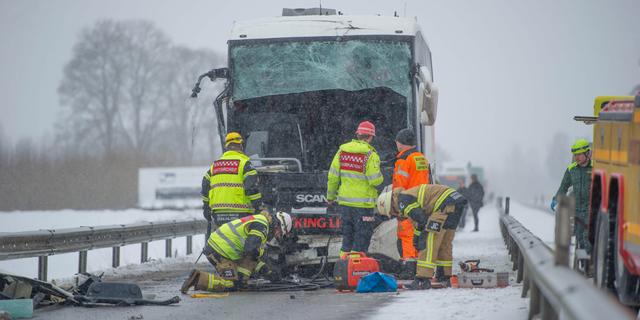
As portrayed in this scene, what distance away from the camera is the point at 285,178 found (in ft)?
45.1

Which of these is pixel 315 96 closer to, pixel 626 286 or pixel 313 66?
pixel 313 66

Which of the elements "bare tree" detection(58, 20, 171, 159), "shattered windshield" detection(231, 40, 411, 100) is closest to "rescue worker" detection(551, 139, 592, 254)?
"shattered windshield" detection(231, 40, 411, 100)

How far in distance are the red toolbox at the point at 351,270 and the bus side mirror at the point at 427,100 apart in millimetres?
2410

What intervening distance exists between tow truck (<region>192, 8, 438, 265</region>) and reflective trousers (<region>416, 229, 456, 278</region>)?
6.44 feet

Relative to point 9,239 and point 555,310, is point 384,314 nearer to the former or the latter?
point 555,310

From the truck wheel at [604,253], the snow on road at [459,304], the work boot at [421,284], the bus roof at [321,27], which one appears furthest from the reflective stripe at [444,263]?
the bus roof at [321,27]

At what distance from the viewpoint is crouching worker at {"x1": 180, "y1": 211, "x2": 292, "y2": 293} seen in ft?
38.3

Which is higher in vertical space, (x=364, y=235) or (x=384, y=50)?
(x=384, y=50)

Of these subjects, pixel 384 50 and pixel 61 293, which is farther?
pixel 384 50

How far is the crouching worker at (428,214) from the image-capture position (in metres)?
11.6

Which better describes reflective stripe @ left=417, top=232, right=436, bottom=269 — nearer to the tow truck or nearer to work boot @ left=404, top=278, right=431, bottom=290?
work boot @ left=404, top=278, right=431, bottom=290

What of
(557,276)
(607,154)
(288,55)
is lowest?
(557,276)

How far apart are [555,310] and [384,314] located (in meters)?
2.59

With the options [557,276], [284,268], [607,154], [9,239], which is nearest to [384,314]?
[607,154]
